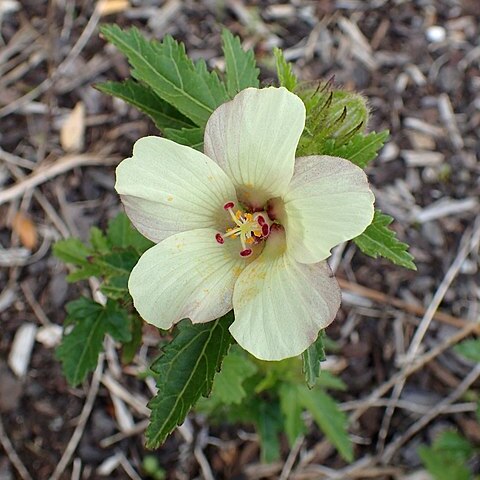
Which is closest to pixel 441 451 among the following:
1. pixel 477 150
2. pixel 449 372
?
pixel 449 372

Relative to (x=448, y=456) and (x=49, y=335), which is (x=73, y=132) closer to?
(x=49, y=335)

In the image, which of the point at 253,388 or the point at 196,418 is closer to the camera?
the point at 253,388

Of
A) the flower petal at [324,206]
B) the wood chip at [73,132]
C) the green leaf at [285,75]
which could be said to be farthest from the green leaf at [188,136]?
the wood chip at [73,132]

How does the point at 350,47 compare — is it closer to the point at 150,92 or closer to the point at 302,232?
the point at 150,92

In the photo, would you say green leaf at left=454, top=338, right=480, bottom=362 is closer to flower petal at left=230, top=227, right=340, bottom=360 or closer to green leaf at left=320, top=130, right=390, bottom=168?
green leaf at left=320, top=130, right=390, bottom=168

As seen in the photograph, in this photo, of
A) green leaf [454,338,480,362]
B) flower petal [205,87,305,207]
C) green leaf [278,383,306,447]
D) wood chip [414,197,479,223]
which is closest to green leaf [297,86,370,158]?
flower petal [205,87,305,207]

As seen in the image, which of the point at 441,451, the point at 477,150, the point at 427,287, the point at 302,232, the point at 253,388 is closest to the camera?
the point at 302,232
